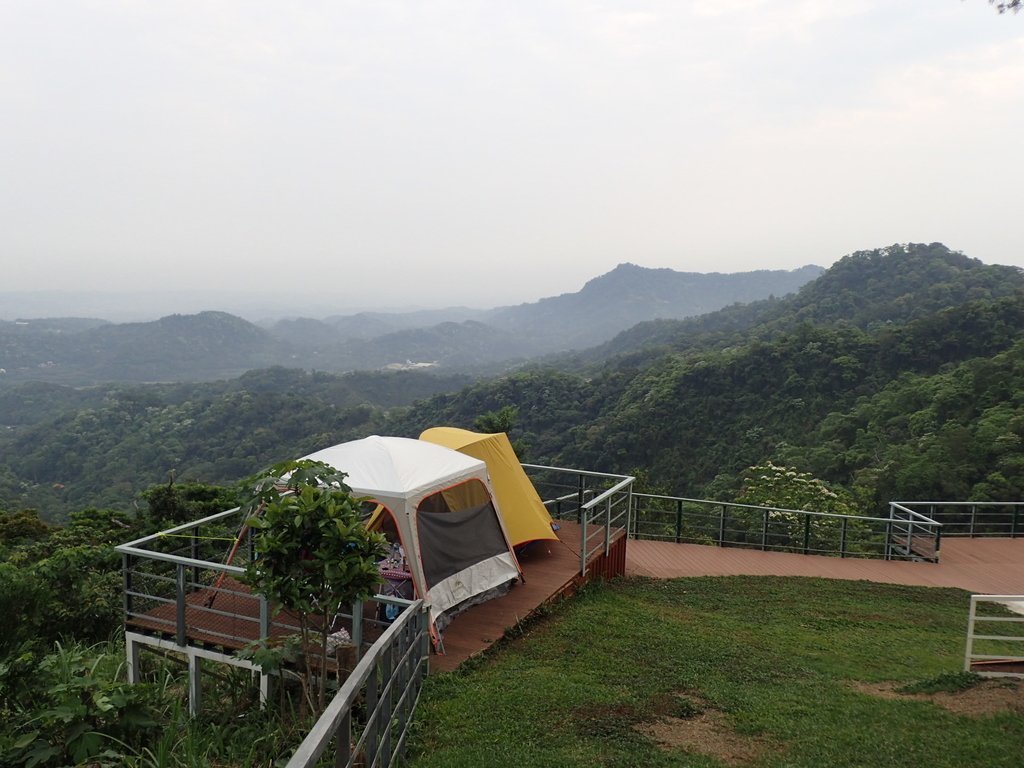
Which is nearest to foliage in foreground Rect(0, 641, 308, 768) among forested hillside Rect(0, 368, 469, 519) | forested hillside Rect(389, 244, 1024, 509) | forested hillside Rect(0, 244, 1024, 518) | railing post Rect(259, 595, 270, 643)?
railing post Rect(259, 595, 270, 643)

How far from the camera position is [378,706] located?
3.23 meters

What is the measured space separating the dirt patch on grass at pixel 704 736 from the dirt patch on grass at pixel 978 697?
5.59 ft

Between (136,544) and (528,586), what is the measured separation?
411 cm

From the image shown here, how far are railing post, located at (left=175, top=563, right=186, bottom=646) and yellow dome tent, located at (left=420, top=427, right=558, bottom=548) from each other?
3520 mm

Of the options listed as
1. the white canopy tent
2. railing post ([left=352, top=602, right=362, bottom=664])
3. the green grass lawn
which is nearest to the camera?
the green grass lawn

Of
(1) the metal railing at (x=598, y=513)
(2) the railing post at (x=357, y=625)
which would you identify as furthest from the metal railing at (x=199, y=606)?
(1) the metal railing at (x=598, y=513)

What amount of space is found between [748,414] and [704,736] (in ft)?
121

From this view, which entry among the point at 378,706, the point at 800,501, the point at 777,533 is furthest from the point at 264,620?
the point at 800,501

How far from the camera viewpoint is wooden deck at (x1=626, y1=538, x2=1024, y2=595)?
34.8ft

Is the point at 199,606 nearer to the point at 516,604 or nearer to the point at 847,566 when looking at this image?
the point at 516,604

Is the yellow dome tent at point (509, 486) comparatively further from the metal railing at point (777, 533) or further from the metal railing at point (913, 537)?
the metal railing at point (913, 537)

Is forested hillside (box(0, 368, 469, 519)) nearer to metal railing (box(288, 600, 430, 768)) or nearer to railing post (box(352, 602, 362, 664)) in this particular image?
railing post (box(352, 602, 362, 664))

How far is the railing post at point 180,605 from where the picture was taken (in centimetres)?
596

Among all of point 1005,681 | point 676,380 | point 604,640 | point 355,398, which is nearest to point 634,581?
point 604,640
